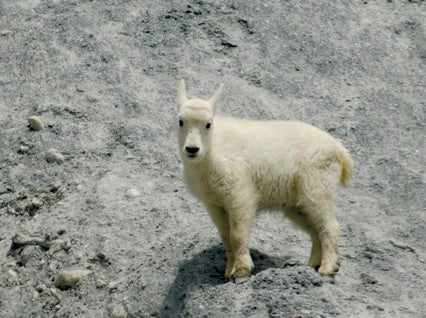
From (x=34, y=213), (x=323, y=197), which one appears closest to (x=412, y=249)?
(x=323, y=197)

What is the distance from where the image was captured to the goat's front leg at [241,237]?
340 inches

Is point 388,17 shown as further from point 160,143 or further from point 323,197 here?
point 323,197

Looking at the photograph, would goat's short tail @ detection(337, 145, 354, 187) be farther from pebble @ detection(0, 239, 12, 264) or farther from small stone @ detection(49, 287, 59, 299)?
pebble @ detection(0, 239, 12, 264)

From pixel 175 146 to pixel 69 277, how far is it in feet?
10.2

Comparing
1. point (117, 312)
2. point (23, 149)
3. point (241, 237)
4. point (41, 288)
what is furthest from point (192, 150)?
point (23, 149)

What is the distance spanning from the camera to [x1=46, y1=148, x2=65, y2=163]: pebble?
11.7 metres

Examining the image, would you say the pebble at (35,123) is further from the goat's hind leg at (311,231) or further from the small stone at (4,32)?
the goat's hind leg at (311,231)

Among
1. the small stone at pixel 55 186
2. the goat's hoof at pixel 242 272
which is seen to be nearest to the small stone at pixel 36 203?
the small stone at pixel 55 186

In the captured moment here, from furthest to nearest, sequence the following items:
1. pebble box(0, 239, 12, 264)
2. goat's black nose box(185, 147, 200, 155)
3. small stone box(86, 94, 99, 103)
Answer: small stone box(86, 94, 99, 103) < pebble box(0, 239, 12, 264) < goat's black nose box(185, 147, 200, 155)

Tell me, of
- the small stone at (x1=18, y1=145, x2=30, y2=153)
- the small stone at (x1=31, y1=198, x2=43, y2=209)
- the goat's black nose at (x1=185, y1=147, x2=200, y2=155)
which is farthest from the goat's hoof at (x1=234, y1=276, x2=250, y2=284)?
the small stone at (x1=18, y1=145, x2=30, y2=153)

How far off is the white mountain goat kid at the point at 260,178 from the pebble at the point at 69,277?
75.6 inches

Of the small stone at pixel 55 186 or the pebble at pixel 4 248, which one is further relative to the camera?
the small stone at pixel 55 186

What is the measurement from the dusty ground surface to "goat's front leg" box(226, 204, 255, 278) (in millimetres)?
230

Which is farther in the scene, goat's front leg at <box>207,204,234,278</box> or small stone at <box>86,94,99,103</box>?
small stone at <box>86,94,99,103</box>
